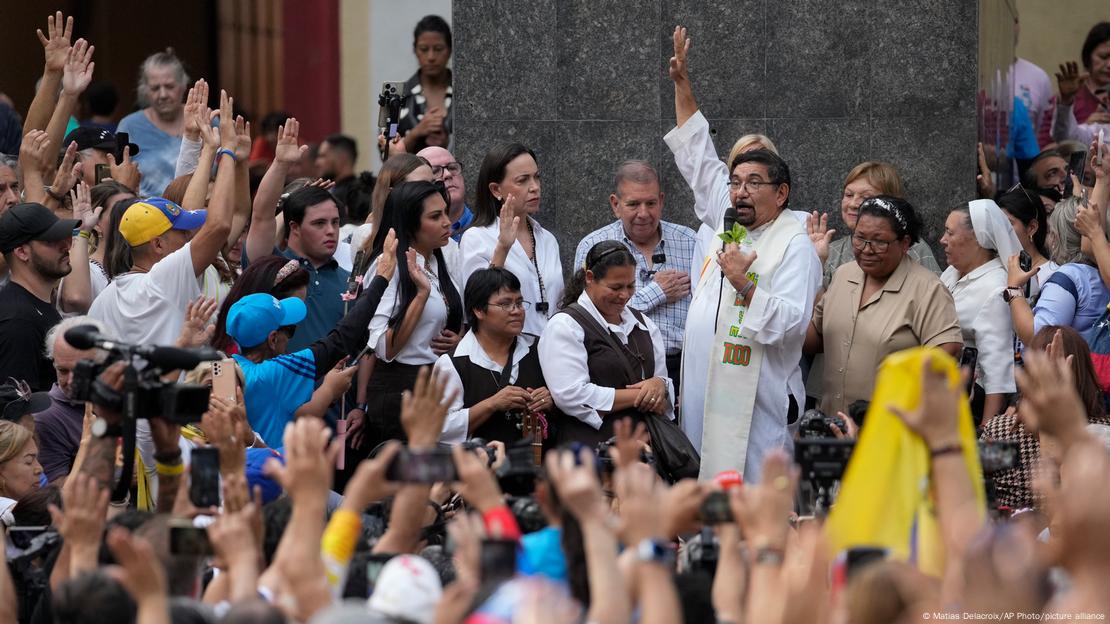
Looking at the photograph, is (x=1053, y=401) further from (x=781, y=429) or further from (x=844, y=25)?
(x=844, y=25)

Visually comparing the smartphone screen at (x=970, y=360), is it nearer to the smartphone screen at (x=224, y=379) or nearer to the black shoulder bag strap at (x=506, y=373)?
the black shoulder bag strap at (x=506, y=373)

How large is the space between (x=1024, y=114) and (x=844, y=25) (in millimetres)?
2388

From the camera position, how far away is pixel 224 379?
229 inches

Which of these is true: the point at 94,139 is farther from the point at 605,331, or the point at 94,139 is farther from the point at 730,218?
the point at 730,218

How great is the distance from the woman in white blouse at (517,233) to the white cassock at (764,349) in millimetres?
810

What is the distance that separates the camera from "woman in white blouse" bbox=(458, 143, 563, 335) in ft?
25.2

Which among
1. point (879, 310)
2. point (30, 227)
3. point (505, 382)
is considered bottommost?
point (505, 382)

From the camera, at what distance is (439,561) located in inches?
189

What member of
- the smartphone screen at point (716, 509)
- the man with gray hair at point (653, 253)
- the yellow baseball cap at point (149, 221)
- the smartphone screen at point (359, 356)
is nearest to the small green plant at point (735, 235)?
the man with gray hair at point (653, 253)

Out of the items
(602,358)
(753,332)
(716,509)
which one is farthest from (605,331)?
(716,509)

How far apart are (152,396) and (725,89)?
485 centimetres

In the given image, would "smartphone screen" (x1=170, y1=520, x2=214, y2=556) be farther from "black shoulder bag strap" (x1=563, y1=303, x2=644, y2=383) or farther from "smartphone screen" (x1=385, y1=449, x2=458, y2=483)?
"black shoulder bag strap" (x1=563, y1=303, x2=644, y2=383)

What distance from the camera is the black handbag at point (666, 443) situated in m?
7.00

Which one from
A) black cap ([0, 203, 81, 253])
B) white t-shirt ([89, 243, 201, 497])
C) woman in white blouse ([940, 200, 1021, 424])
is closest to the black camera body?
white t-shirt ([89, 243, 201, 497])
